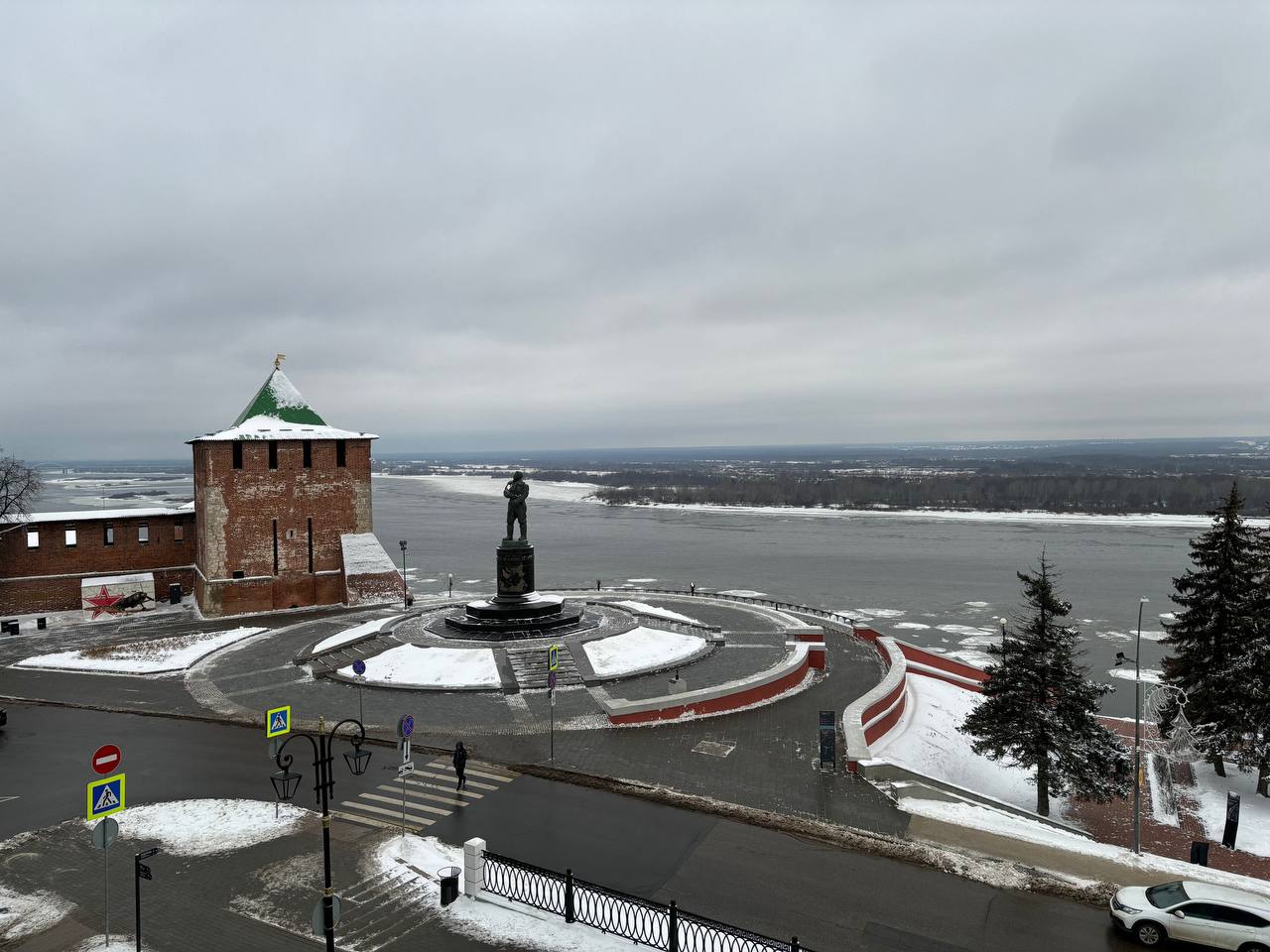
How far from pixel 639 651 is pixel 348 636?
10147mm

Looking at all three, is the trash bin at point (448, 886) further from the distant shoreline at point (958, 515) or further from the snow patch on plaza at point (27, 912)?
the distant shoreline at point (958, 515)

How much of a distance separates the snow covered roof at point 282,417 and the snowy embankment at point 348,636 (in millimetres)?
10635

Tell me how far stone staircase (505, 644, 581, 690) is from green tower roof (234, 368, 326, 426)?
18797 mm

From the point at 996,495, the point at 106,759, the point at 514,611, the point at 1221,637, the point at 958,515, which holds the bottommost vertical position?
the point at 958,515

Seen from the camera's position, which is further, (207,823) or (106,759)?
(207,823)

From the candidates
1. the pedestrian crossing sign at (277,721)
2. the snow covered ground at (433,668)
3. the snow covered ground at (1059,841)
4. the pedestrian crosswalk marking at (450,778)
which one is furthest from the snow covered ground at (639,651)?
the pedestrian crossing sign at (277,721)

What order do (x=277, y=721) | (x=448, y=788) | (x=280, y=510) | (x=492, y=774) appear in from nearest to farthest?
(x=277, y=721) < (x=448, y=788) < (x=492, y=774) < (x=280, y=510)

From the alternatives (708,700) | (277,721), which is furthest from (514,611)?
(277,721)

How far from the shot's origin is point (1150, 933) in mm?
9812

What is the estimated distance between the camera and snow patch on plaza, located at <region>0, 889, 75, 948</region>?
976 centimetres

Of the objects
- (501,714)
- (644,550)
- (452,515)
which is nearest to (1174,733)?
(501,714)

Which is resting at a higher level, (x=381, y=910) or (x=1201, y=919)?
(x=1201, y=919)

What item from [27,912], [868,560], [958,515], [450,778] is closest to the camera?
[27,912]

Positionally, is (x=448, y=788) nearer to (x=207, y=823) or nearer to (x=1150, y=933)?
(x=207, y=823)
